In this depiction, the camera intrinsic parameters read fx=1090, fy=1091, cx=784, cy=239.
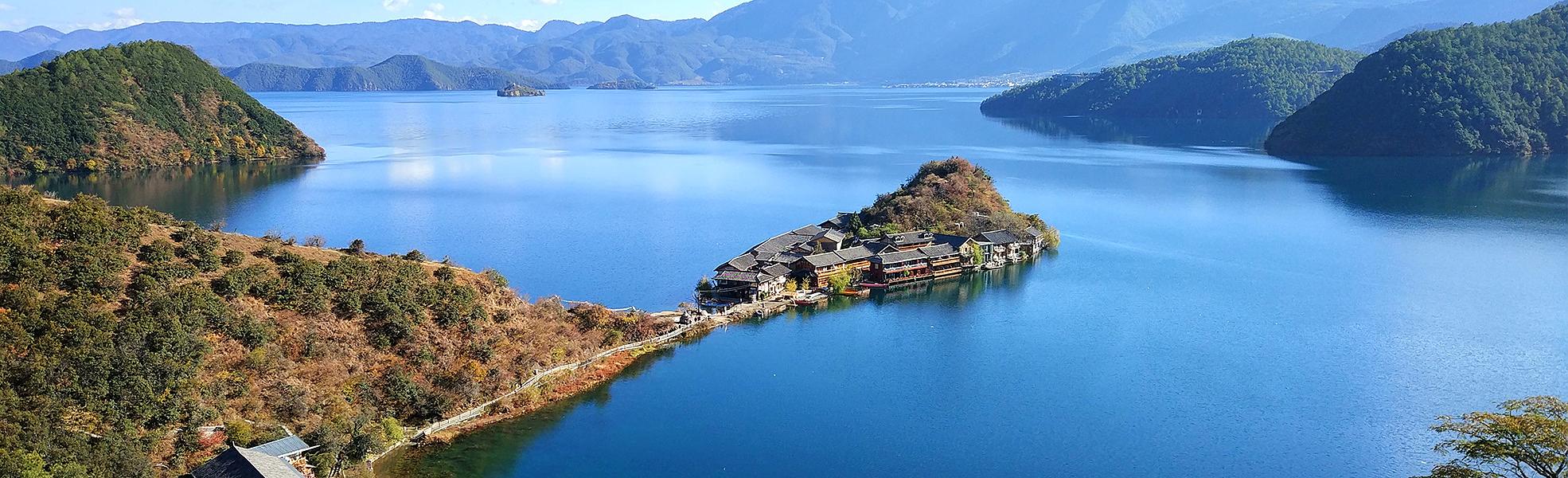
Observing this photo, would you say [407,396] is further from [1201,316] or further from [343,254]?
[1201,316]

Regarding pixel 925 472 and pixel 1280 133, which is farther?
pixel 1280 133

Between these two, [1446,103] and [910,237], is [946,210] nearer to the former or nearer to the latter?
[910,237]

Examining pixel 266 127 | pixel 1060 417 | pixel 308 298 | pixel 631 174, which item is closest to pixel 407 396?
pixel 308 298

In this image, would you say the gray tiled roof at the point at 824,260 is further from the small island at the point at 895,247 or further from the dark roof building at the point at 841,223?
the dark roof building at the point at 841,223

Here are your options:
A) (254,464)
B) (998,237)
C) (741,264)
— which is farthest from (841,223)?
(254,464)

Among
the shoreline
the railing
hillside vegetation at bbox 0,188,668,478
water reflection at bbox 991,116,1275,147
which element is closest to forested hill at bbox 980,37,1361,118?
water reflection at bbox 991,116,1275,147

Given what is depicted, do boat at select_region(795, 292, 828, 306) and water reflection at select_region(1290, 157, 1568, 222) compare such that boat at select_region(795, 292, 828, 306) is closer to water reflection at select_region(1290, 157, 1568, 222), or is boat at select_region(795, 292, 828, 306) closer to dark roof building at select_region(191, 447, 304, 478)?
dark roof building at select_region(191, 447, 304, 478)
